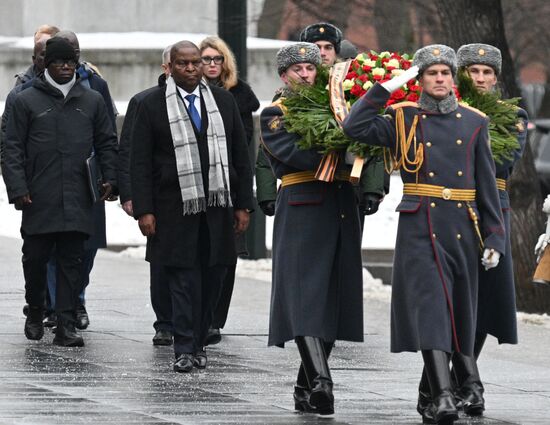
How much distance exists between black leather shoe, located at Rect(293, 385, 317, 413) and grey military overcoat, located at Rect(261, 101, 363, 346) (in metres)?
0.26

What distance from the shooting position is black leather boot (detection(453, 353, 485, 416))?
352 inches

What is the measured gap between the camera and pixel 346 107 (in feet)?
29.7

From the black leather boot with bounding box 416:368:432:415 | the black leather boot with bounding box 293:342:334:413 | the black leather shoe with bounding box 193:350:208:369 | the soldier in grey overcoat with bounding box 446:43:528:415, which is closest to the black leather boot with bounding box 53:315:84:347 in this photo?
the black leather shoe with bounding box 193:350:208:369

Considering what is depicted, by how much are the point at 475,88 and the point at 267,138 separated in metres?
1.03

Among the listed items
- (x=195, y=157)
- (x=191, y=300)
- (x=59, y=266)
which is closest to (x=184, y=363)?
(x=191, y=300)

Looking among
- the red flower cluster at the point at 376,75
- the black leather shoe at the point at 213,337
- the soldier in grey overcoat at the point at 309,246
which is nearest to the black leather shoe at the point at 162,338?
the black leather shoe at the point at 213,337

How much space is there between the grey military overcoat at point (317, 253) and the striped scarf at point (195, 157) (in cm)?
104

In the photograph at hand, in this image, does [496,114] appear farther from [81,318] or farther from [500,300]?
[81,318]

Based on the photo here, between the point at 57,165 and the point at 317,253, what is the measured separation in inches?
96.8

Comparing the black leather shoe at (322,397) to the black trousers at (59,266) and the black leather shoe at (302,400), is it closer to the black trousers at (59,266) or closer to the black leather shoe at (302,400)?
the black leather shoe at (302,400)

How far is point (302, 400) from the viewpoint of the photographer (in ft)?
29.3

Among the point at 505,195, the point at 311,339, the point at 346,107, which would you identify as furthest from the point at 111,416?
the point at 505,195

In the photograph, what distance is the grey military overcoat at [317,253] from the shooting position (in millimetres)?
9125

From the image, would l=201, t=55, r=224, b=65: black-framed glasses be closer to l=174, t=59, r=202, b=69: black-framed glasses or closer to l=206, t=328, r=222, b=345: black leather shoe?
l=174, t=59, r=202, b=69: black-framed glasses
